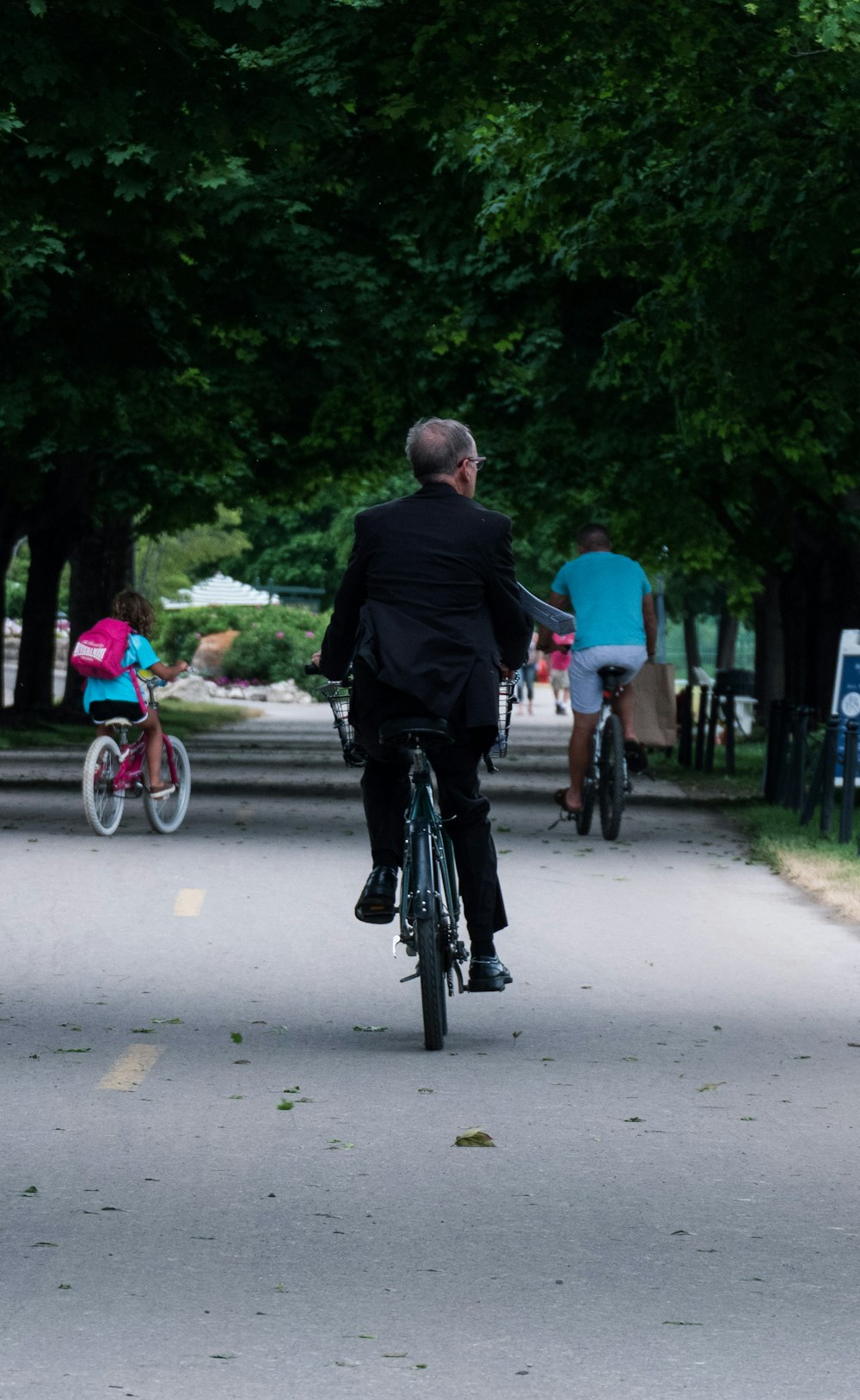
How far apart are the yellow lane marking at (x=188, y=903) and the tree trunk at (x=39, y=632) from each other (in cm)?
2043

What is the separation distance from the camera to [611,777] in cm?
1480

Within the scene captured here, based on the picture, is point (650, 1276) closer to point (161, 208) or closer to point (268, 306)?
point (161, 208)

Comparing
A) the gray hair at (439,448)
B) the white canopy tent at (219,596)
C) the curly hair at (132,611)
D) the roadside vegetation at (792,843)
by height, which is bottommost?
the roadside vegetation at (792,843)

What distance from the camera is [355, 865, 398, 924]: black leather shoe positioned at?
7629mm

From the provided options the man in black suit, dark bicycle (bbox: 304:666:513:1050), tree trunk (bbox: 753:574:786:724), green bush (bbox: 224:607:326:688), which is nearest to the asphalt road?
dark bicycle (bbox: 304:666:513:1050)

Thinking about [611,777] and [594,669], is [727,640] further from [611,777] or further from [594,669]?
[594,669]

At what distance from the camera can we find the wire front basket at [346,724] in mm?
7770

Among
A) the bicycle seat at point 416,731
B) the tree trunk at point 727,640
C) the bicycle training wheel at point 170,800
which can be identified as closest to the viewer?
the bicycle seat at point 416,731

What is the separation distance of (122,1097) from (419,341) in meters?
17.0

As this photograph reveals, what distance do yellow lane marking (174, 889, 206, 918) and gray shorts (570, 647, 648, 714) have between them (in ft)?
10.8

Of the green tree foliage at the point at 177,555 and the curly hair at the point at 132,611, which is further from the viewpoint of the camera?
the green tree foliage at the point at 177,555

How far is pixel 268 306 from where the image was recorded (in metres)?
22.0

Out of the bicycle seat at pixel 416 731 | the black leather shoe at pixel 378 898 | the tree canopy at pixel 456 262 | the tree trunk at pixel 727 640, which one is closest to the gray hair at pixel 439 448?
the bicycle seat at pixel 416 731

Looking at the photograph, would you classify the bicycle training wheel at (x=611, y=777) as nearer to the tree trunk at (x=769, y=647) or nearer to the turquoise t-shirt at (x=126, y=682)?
the turquoise t-shirt at (x=126, y=682)
